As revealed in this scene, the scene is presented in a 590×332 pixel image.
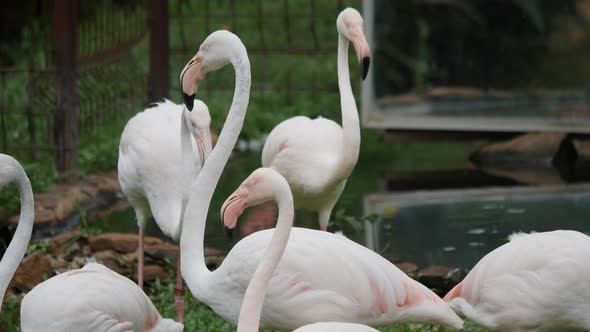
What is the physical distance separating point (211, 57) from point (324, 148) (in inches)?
71.1

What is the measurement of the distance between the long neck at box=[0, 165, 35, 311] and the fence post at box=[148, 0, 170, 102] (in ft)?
20.3

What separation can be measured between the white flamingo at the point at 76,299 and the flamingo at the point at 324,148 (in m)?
1.94

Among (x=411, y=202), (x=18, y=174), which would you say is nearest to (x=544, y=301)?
(x=18, y=174)

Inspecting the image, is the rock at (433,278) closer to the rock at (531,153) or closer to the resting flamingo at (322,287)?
the resting flamingo at (322,287)

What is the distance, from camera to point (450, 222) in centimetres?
862

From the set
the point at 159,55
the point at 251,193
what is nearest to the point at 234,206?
the point at 251,193

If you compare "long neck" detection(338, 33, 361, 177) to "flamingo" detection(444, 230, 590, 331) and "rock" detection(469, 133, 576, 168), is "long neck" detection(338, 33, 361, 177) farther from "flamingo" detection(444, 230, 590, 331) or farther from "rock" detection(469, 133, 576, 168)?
"rock" detection(469, 133, 576, 168)

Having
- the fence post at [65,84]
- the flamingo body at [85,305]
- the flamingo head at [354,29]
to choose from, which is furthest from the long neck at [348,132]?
the fence post at [65,84]

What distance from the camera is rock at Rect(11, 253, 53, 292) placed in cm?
672

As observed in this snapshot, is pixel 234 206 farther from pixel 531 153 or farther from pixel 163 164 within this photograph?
pixel 531 153

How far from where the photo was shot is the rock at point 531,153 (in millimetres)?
11383

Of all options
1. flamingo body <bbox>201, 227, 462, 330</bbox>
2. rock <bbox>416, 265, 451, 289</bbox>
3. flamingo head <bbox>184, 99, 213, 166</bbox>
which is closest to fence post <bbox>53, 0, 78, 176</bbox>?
flamingo head <bbox>184, 99, 213, 166</bbox>

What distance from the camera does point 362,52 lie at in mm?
6449

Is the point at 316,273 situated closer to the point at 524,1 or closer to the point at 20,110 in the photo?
the point at 20,110
